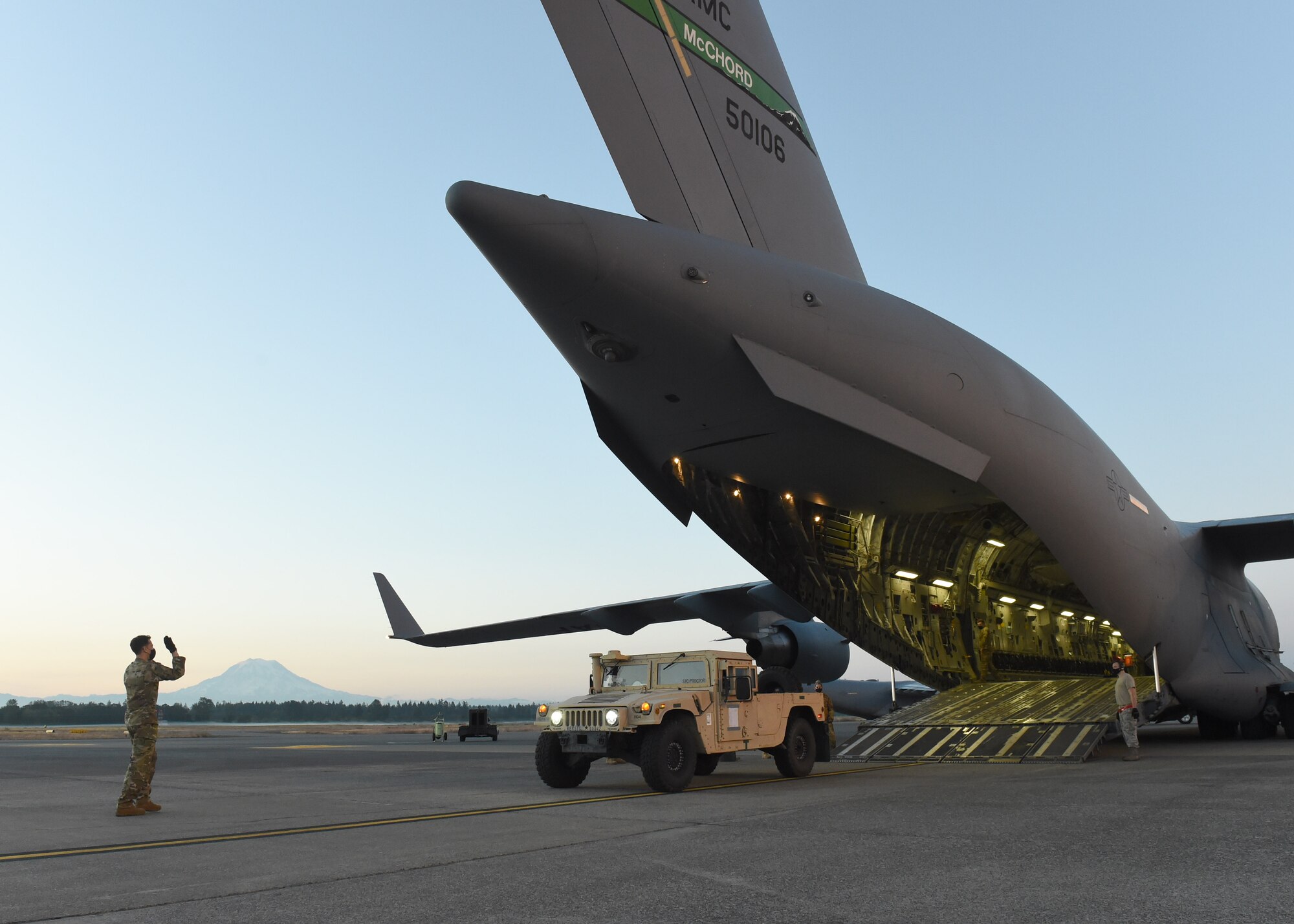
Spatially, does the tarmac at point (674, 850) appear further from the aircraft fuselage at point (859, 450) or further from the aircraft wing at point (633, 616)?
the aircraft wing at point (633, 616)

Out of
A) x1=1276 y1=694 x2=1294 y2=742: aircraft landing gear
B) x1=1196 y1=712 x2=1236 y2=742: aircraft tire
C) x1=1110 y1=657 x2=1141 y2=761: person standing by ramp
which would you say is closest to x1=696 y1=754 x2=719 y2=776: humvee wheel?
x1=1110 y1=657 x2=1141 y2=761: person standing by ramp

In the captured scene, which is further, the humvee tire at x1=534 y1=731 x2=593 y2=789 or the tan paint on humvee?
the humvee tire at x1=534 y1=731 x2=593 y2=789

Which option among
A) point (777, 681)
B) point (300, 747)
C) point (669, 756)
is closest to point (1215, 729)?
point (777, 681)

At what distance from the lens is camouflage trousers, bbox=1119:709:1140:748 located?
13.4m

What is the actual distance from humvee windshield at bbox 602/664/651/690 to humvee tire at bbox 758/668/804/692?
409 centimetres

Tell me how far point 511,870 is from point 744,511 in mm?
10099

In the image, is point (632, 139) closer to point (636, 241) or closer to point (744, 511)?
point (636, 241)

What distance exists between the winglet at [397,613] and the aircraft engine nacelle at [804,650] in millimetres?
9191

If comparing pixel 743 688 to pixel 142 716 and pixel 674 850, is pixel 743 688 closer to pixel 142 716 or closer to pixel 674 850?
pixel 674 850

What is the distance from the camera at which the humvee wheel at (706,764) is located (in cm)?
1132

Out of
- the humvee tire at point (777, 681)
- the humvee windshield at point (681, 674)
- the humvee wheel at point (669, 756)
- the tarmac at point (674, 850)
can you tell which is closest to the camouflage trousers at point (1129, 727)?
the tarmac at point (674, 850)

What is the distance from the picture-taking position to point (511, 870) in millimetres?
5172

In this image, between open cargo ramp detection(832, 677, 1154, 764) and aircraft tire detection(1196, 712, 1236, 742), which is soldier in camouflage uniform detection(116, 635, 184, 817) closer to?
open cargo ramp detection(832, 677, 1154, 764)

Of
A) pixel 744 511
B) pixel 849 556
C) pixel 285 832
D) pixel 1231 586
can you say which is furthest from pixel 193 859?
pixel 1231 586
